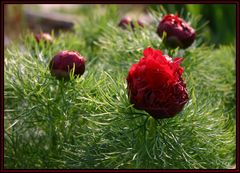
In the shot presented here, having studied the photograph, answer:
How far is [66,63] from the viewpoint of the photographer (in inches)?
45.6

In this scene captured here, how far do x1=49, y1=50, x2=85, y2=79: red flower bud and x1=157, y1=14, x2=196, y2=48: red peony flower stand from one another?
0.27 metres

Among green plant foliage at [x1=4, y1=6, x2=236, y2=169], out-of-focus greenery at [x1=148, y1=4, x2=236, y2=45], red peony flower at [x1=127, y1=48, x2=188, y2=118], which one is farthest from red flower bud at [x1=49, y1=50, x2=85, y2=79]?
out-of-focus greenery at [x1=148, y1=4, x2=236, y2=45]

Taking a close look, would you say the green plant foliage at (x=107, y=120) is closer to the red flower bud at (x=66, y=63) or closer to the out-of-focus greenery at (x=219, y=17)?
the red flower bud at (x=66, y=63)

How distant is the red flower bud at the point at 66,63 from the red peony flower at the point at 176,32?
0.27 meters

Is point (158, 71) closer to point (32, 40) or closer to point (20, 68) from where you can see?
point (20, 68)

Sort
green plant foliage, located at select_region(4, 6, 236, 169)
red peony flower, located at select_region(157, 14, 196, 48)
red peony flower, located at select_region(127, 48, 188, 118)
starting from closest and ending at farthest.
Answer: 1. red peony flower, located at select_region(127, 48, 188, 118)
2. green plant foliage, located at select_region(4, 6, 236, 169)
3. red peony flower, located at select_region(157, 14, 196, 48)

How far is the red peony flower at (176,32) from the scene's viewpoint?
4.39 ft

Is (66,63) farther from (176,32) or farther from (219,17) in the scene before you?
(219,17)

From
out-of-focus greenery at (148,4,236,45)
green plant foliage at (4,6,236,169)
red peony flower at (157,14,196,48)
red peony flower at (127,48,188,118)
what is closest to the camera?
red peony flower at (127,48,188,118)

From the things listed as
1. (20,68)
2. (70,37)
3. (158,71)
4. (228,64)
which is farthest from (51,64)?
(228,64)

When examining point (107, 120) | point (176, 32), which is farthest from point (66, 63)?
point (176, 32)

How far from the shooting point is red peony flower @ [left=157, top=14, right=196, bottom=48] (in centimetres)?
134

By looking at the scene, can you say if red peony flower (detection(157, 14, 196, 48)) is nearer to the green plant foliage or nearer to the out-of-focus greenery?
the green plant foliage

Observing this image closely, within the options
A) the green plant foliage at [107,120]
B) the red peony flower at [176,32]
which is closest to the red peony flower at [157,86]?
the green plant foliage at [107,120]
